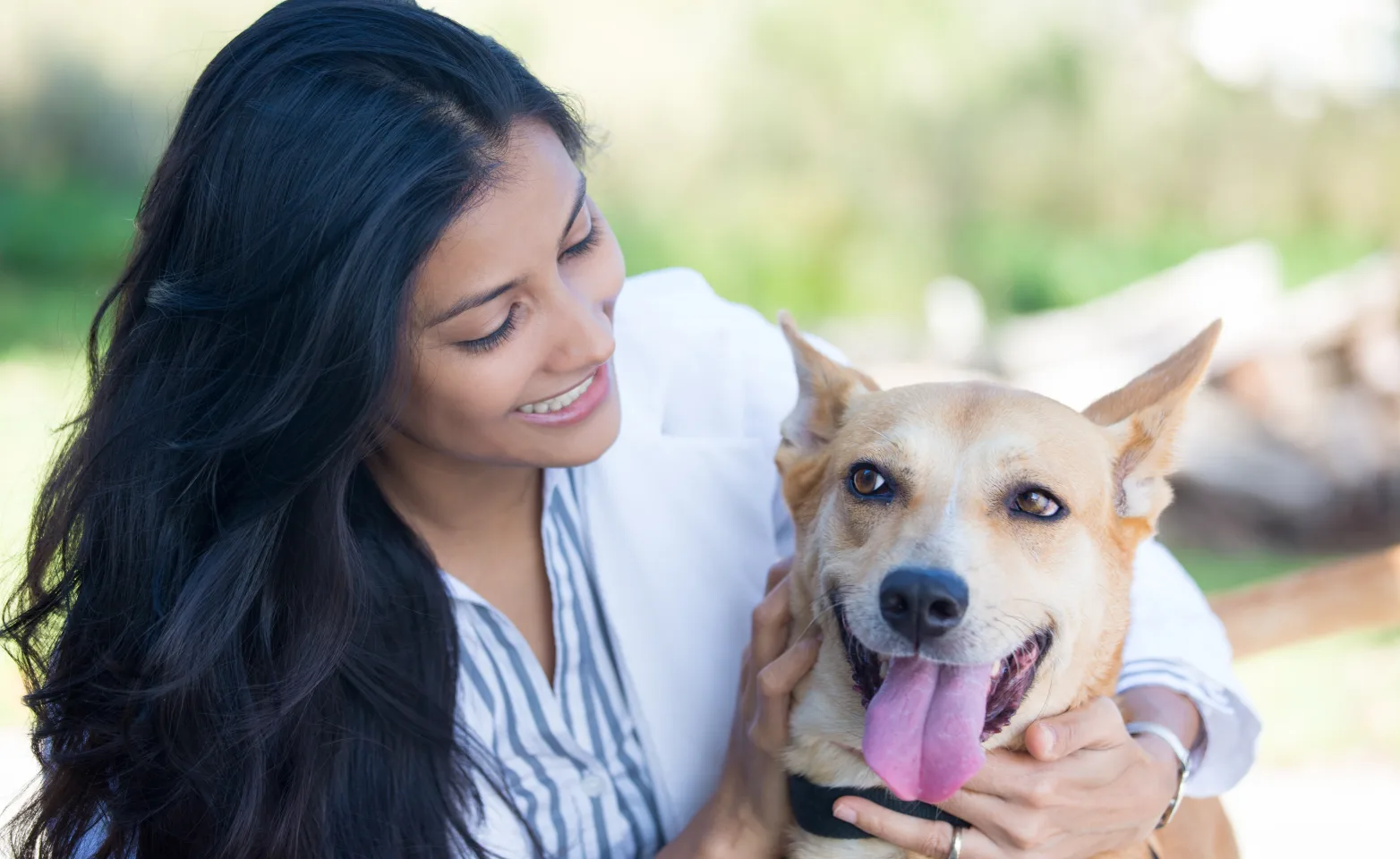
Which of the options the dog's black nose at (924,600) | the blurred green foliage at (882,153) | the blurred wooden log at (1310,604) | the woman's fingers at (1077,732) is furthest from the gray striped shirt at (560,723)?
the blurred green foliage at (882,153)

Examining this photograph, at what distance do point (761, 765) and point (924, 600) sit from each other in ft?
1.81

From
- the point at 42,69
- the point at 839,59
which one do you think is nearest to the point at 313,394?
the point at 839,59

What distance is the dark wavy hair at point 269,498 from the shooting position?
73.7 inches

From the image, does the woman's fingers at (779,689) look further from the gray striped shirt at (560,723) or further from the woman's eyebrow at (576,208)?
the woman's eyebrow at (576,208)

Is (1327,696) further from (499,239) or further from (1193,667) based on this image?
(499,239)

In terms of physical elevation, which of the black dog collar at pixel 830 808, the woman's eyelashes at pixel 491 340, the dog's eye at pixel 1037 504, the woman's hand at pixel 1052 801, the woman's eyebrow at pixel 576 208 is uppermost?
the woman's eyebrow at pixel 576 208

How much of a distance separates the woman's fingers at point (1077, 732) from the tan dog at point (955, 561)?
0.04 meters

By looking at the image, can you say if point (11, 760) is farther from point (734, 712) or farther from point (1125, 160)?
point (1125, 160)

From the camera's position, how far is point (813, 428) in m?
2.31

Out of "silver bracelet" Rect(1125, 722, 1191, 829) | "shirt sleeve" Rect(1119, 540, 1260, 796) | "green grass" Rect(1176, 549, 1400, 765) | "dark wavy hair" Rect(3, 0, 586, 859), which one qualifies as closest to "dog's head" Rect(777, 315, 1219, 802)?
"silver bracelet" Rect(1125, 722, 1191, 829)

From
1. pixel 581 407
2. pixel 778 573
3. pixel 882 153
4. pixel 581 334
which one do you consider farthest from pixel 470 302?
pixel 882 153

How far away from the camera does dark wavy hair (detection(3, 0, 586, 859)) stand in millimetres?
1872

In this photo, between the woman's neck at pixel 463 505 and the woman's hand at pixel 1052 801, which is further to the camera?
the woman's neck at pixel 463 505

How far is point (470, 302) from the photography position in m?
1.90
